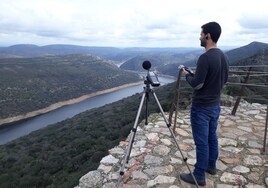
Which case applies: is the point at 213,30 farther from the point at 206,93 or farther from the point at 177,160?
the point at 177,160

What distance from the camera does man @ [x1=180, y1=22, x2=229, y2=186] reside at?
2924 mm

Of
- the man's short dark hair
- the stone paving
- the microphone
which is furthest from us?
the stone paving

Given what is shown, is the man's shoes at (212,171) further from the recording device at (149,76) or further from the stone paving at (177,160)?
the recording device at (149,76)

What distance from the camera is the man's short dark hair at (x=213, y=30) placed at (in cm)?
290

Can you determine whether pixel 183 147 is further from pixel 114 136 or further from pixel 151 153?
pixel 114 136

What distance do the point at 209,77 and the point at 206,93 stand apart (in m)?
0.19

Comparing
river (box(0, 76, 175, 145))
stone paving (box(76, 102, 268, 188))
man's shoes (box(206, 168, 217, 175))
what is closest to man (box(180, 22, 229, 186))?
man's shoes (box(206, 168, 217, 175))

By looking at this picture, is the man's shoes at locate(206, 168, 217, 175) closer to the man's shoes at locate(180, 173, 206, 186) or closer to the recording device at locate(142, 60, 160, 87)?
the man's shoes at locate(180, 173, 206, 186)

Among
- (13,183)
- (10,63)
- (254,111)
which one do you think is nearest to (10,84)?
(10,63)

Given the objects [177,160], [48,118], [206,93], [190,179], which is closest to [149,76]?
[206,93]

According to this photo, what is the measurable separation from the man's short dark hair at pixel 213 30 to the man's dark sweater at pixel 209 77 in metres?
0.13

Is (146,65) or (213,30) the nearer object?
(213,30)

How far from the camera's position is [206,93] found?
10.2 feet

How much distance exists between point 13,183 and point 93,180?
252 inches
